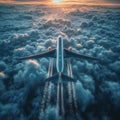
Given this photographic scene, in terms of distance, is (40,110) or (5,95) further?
(5,95)

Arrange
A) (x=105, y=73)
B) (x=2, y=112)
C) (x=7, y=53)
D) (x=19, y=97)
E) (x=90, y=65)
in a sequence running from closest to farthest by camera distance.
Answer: (x=2, y=112), (x=19, y=97), (x=105, y=73), (x=90, y=65), (x=7, y=53)

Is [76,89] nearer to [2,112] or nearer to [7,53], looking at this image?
[2,112]

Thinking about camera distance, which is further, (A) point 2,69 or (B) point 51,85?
(A) point 2,69

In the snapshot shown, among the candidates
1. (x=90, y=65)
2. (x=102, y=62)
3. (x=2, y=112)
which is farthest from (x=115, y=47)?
(x=2, y=112)

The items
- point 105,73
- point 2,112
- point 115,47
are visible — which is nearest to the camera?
point 2,112

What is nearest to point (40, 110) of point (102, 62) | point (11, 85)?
point (11, 85)

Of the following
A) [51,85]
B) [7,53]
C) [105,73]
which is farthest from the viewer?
[7,53]

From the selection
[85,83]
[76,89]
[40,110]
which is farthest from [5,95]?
[85,83]

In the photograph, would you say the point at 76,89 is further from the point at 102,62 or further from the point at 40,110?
the point at 102,62

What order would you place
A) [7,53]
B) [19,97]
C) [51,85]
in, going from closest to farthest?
[19,97]
[51,85]
[7,53]
